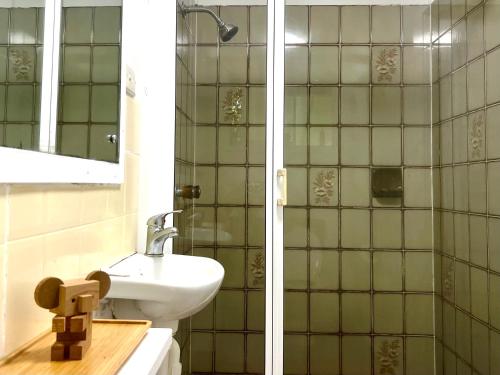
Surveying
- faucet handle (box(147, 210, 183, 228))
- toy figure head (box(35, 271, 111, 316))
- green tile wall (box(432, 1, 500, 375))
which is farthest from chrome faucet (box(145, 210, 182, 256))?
green tile wall (box(432, 1, 500, 375))

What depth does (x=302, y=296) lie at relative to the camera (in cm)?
202

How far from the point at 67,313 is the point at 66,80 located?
518 mm

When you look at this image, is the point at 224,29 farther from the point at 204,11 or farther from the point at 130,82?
the point at 130,82

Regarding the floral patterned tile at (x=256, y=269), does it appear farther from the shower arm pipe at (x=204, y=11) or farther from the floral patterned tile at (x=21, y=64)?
the floral patterned tile at (x=21, y=64)

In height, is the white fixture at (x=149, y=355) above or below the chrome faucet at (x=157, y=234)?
below

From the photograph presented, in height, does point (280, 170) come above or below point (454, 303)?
above

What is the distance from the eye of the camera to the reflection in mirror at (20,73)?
638mm

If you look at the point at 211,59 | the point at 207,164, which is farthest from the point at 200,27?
the point at 207,164

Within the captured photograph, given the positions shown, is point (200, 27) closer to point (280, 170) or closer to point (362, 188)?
point (280, 170)

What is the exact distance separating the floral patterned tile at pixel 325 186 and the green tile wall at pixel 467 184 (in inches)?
19.6

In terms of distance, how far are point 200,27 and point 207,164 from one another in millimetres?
617

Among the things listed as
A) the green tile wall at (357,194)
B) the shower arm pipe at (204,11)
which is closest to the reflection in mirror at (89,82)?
the shower arm pipe at (204,11)

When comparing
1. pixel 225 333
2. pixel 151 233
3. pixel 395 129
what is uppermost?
pixel 395 129

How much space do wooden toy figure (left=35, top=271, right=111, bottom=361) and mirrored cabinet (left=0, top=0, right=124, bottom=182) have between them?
0.23m
